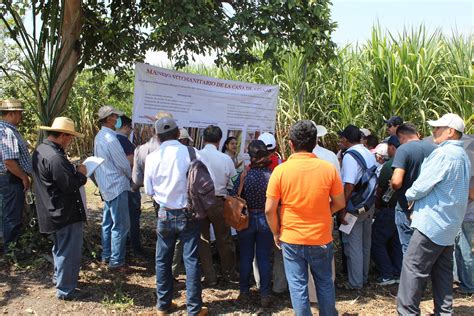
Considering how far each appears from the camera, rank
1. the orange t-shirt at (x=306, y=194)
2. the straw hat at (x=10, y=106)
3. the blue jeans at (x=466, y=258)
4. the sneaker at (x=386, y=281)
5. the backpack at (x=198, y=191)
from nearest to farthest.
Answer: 1. the orange t-shirt at (x=306, y=194)
2. the backpack at (x=198, y=191)
3. the blue jeans at (x=466, y=258)
4. the straw hat at (x=10, y=106)
5. the sneaker at (x=386, y=281)

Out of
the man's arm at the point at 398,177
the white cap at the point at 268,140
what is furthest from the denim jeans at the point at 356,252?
the white cap at the point at 268,140

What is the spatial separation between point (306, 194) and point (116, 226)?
8.15ft

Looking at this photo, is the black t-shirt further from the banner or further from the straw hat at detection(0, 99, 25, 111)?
the straw hat at detection(0, 99, 25, 111)

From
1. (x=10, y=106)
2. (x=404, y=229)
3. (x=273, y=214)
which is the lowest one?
(x=404, y=229)

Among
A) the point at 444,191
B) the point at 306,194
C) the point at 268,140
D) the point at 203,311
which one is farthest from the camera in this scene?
the point at 268,140

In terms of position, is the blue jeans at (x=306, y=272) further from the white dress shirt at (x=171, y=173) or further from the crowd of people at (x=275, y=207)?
the white dress shirt at (x=171, y=173)

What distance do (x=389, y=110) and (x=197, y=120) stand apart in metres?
3.70

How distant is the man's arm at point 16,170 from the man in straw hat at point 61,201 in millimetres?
884

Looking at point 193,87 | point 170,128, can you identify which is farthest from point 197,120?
point 170,128

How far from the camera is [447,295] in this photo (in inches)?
151

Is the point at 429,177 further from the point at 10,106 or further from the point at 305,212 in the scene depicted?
the point at 10,106

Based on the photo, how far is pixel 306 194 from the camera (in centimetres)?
322

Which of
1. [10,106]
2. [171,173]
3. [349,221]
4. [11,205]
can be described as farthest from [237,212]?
[10,106]

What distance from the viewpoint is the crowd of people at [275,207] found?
131 inches
